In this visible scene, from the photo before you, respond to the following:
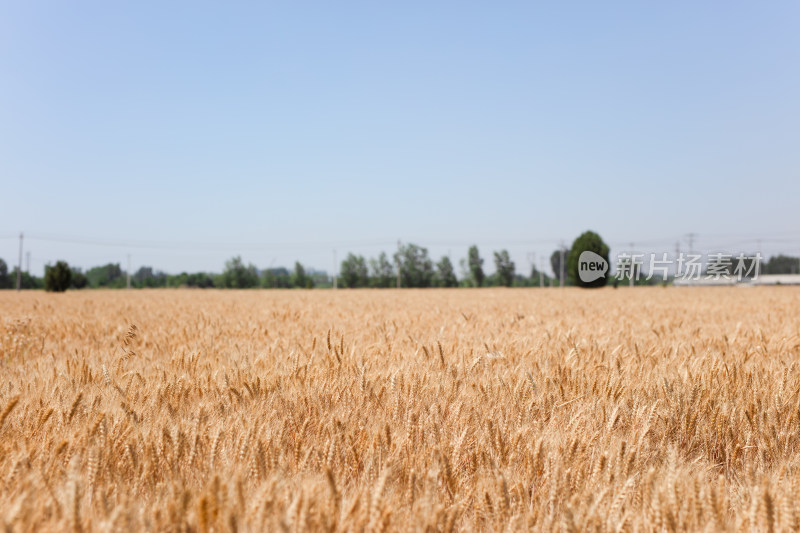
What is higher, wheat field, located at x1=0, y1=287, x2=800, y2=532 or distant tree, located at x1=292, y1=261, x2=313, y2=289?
distant tree, located at x1=292, y1=261, x2=313, y2=289

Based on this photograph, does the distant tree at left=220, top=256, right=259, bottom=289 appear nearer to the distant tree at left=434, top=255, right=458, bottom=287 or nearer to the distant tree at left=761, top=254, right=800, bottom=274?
the distant tree at left=434, top=255, right=458, bottom=287

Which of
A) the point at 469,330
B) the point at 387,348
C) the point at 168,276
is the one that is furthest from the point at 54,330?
the point at 168,276

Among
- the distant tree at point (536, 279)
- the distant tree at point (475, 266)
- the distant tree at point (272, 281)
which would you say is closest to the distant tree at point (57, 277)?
the distant tree at point (272, 281)

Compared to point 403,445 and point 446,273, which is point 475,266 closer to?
point 446,273

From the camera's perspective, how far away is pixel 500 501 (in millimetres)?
1251

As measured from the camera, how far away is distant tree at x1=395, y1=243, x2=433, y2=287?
86.6 metres

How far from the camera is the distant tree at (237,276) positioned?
92250 millimetres

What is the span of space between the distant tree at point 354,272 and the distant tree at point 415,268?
23.4 ft

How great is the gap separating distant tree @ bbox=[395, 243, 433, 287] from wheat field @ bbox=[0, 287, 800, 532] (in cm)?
8288

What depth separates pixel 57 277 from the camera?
3884cm

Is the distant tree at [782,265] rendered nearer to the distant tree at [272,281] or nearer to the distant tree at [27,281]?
the distant tree at [272,281]
